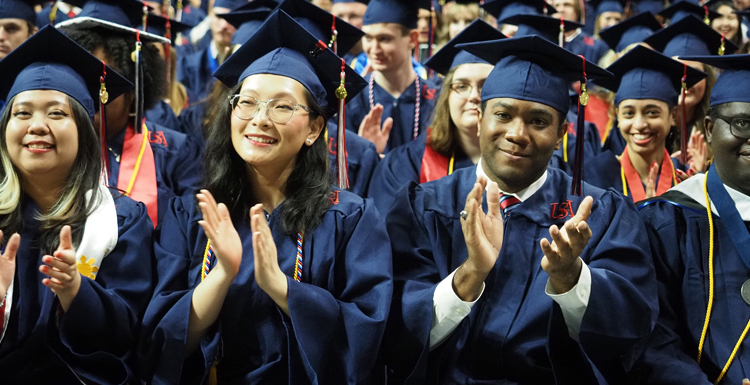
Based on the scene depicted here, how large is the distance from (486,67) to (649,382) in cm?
187

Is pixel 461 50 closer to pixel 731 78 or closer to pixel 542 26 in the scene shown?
pixel 542 26

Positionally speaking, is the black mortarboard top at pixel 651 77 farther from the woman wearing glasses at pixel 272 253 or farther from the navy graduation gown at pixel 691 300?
the woman wearing glasses at pixel 272 253

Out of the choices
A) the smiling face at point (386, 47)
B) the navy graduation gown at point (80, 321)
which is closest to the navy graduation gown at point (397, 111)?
the smiling face at point (386, 47)

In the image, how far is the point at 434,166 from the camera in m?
3.88

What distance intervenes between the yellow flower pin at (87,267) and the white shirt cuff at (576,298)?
1524 mm

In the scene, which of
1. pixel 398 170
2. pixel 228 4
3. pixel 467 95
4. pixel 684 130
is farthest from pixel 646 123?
pixel 228 4

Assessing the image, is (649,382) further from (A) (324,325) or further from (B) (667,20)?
(B) (667,20)

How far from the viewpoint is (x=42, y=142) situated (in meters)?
2.58

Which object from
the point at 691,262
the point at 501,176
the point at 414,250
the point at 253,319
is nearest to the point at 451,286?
the point at 414,250

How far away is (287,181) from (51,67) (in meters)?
0.92

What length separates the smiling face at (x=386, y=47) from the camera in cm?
490

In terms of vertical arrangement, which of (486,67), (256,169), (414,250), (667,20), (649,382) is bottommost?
(649,382)

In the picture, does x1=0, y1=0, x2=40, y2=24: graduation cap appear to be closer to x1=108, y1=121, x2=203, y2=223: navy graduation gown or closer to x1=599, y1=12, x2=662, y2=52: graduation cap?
x1=108, y1=121, x2=203, y2=223: navy graduation gown

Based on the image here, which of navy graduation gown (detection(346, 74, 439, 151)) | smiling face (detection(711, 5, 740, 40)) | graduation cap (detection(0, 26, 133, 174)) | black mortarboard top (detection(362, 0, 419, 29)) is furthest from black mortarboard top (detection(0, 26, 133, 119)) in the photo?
smiling face (detection(711, 5, 740, 40))
